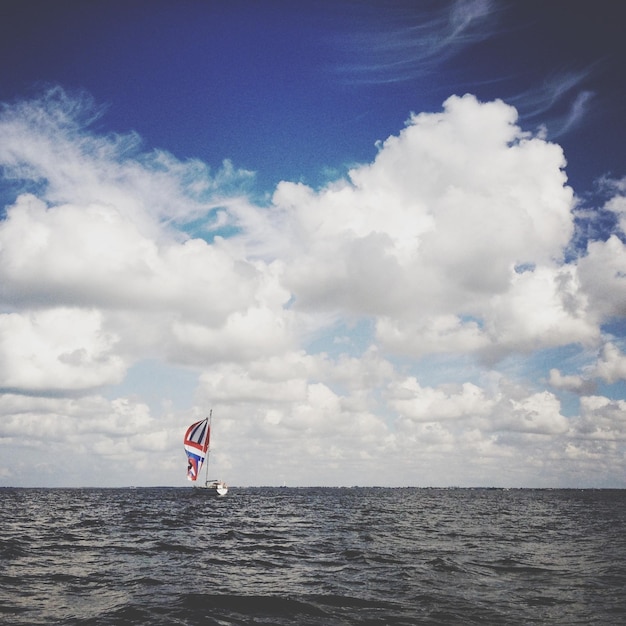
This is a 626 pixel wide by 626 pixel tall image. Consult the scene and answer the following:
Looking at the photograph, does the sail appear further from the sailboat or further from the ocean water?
the ocean water

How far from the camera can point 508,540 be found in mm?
33500

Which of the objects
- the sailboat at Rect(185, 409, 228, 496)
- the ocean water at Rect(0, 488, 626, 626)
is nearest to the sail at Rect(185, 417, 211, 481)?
the sailboat at Rect(185, 409, 228, 496)

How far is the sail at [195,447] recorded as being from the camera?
91250 mm

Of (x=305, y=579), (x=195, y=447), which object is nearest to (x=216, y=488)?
(x=195, y=447)

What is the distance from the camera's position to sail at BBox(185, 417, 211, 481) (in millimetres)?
91250

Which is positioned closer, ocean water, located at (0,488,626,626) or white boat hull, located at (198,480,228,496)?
ocean water, located at (0,488,626,626)

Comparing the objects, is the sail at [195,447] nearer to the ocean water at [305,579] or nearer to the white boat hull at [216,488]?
the white boat hull at [216,488]

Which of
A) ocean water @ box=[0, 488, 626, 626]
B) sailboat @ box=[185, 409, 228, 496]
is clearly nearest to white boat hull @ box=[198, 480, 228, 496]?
sailboat @ box=[185, 409, 228, 496]

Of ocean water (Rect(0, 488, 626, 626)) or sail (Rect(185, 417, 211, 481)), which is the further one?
sail (Rect(185, 417, 211, 481))

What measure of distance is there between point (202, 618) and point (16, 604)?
Answer: 6.01 m

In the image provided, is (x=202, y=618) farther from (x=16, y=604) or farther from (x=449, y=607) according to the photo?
(x=449, y=607)

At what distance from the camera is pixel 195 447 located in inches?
3637

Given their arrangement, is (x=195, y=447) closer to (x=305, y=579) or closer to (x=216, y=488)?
(x=216, y=488)

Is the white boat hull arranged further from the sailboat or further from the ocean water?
the ocean water
